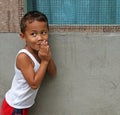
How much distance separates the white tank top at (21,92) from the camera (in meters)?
3.51

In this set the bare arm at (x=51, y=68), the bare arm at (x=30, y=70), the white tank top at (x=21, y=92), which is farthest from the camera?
the bare arm at (x=51, y=68)

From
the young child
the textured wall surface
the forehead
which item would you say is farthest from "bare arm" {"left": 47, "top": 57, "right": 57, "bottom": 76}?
the textured wall surface

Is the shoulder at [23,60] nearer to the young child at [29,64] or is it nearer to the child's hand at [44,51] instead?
the young child at [29,64]

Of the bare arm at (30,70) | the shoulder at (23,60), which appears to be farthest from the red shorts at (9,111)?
the shoulder at (23,60)

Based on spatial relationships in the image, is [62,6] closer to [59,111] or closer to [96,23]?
[96,23]

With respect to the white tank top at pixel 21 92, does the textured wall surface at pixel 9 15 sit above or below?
above

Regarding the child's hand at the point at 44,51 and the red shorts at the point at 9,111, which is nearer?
the child's hand at the point at 44,51

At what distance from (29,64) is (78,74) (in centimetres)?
65

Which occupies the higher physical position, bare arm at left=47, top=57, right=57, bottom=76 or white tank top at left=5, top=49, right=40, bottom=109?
bare arm at left=47, top=57, right=57, bottom=76

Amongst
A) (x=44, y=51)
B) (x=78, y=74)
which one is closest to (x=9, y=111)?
(x=44, y=51)

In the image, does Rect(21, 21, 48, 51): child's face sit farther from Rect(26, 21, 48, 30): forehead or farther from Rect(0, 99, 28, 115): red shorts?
Rect(0, 99, 28, 115): red shorts

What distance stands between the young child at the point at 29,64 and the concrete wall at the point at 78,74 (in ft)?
0.82

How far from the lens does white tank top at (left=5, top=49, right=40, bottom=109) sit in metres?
3.51

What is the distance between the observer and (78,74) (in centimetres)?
378
